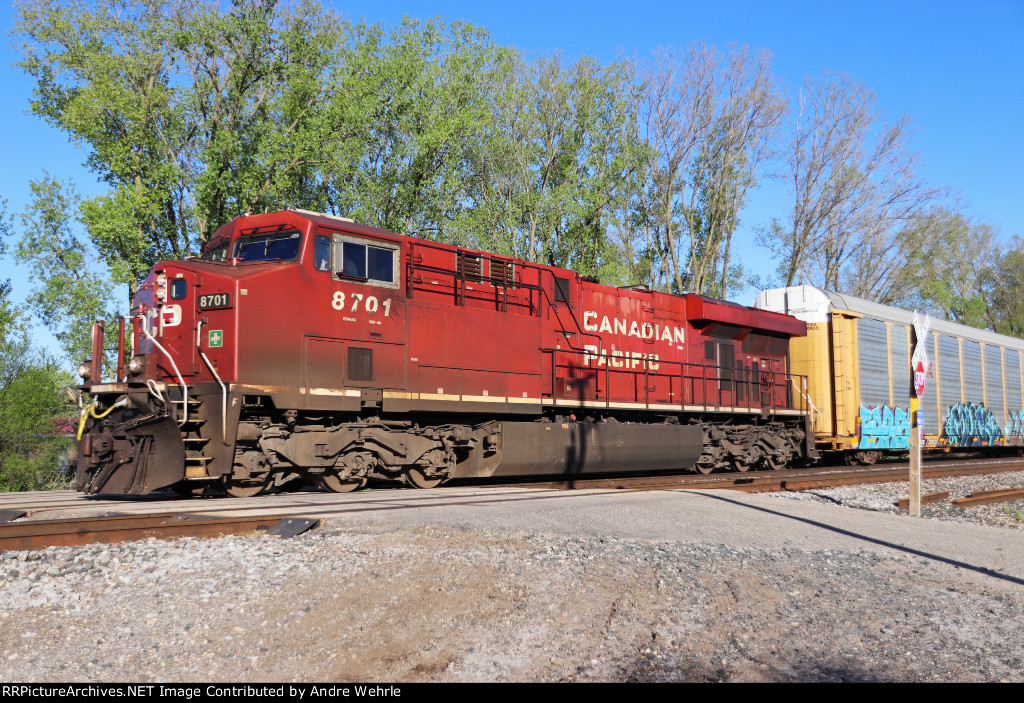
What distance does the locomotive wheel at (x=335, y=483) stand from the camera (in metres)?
10.3

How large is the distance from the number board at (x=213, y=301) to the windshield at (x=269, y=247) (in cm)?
74

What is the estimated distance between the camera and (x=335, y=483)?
10352 millimetres

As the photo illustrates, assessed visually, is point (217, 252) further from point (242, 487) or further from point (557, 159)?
point (557, 159)

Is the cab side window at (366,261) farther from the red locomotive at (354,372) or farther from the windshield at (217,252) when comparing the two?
the windshield at (217,252)

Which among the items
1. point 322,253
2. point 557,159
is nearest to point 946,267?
point 557,159

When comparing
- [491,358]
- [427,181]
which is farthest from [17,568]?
[427,181]

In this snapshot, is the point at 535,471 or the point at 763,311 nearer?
the point at 535,471

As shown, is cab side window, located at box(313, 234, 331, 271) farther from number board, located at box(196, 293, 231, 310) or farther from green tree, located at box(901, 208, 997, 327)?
green tree, located at box(901, 208, 997, 327)

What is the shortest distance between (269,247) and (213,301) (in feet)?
3.45

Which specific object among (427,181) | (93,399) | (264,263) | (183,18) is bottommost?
(93,399)

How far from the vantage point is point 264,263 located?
9820 mm

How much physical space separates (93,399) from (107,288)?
11203 millimetres

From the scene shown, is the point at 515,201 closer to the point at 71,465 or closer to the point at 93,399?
the point at 71,465

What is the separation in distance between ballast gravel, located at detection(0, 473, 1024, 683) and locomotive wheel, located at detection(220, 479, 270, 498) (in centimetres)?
348
